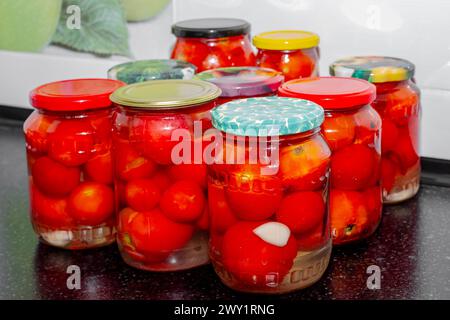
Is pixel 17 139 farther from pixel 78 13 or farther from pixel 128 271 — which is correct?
pixel 128 271

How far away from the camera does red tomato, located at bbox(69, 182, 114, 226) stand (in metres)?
1.03

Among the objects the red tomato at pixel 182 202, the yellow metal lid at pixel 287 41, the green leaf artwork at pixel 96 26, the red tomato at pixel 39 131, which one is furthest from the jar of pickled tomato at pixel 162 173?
the green leaf artwork at pixel 96 26

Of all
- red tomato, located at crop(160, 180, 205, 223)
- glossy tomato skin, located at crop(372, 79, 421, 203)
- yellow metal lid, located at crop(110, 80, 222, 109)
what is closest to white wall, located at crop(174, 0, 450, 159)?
glossy tomato skin, located at crop(372, 79, 421, 203)

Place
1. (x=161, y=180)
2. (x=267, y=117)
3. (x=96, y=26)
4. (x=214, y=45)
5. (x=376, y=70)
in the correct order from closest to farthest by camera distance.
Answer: (x=267, y=117) < (x=161, y=180) < (x=376, y=70) < (x=214, y=45) < (x=96, y=26)

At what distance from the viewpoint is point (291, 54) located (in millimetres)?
1184

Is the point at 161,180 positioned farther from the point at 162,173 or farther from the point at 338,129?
the point at 338,129

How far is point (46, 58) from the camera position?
1.64 metres

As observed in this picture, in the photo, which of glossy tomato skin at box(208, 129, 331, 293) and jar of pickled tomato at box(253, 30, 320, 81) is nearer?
glossy tomato skin at box(208, 129, 331, 293)

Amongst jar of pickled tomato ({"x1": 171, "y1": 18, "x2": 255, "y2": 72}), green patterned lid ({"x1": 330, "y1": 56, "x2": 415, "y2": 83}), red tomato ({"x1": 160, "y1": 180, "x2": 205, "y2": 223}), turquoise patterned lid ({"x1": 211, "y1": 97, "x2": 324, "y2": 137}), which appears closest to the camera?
turquoise patterned lid ({"x1": 211, "y1": 97, "x2": 324, "y2": 137})

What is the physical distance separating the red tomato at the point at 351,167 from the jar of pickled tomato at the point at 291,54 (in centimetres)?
21

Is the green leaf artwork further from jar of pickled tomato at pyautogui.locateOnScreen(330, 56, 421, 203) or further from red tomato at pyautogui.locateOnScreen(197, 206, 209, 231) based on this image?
red tomato at pyautogui.locateOnScreen(197, 206, 209, 231)

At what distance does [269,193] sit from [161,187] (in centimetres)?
16

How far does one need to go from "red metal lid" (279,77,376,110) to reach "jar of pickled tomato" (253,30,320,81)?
4.4 inches

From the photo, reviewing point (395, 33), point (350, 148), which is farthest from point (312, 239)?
point (395, 33)
